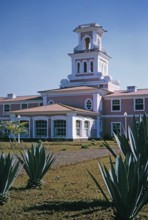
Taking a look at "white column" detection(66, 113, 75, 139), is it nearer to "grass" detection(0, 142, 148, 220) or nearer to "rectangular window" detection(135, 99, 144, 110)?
"rectangular window" detection(135, 99, 144, 110)

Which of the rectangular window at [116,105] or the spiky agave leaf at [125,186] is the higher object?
the rectangular window at [116,105]

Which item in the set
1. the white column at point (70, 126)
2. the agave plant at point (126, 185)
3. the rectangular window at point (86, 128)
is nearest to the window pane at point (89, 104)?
the rectangular window at point (86, 128)

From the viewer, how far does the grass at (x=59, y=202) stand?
516 cm

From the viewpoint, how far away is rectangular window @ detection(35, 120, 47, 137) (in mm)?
35844

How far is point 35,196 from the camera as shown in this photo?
664 cm

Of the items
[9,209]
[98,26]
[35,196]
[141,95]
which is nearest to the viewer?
[9,209]

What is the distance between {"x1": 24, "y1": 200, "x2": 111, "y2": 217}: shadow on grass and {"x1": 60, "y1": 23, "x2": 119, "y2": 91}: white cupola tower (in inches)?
1408

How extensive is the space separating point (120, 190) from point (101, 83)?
37.4 metres

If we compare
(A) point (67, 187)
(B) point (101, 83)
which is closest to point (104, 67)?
(B) point (101, 83)

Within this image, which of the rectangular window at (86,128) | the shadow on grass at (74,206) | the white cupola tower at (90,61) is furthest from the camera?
the white cupola tower at (90,61)

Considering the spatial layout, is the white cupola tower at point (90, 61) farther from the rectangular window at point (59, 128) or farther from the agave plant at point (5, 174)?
the agave plant at point (5, 174)

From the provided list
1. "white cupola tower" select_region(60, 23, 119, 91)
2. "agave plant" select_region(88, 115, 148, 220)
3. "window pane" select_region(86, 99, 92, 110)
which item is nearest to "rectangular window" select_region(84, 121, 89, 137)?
"window pane" select_region(86, 99, 92, 110)

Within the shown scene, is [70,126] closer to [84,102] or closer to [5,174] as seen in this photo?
[84,102]

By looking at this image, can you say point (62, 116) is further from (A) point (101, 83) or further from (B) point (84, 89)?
(A) point (101, 83)
